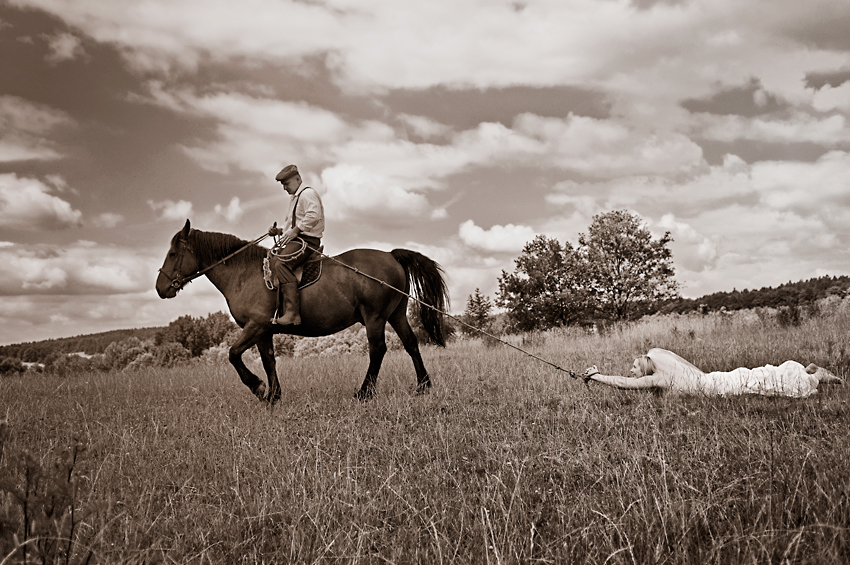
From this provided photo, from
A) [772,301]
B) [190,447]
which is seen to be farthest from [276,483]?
[772,301]

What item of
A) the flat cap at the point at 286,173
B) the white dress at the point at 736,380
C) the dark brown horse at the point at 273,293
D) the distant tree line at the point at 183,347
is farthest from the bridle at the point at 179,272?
the distant tree line at the point at 183,347

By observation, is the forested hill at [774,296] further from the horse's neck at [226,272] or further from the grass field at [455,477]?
the horse's neck at [226,272]

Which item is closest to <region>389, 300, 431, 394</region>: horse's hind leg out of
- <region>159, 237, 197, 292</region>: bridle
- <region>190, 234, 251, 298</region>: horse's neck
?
<region>190, 234, 251, 298</region>: horse's neck

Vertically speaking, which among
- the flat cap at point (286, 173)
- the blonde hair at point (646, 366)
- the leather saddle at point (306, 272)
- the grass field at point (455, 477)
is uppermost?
the flat cap at point (286, 173)

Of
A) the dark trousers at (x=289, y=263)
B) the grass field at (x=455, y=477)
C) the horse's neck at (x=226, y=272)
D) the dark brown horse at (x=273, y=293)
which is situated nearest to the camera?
the grass field at (x=455, y=477)

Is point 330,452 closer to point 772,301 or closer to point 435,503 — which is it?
point 435,503

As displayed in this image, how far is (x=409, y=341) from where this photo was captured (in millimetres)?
8555

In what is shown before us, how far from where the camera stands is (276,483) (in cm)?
391

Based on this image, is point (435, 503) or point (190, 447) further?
point (190, 447)

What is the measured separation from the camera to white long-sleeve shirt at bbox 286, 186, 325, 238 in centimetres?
789

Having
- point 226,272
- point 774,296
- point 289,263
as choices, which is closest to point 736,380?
point 289,263

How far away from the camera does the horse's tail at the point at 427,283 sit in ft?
29.7

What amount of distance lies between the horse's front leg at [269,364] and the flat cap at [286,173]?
2452 millimetres

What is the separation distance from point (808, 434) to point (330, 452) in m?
4.46
